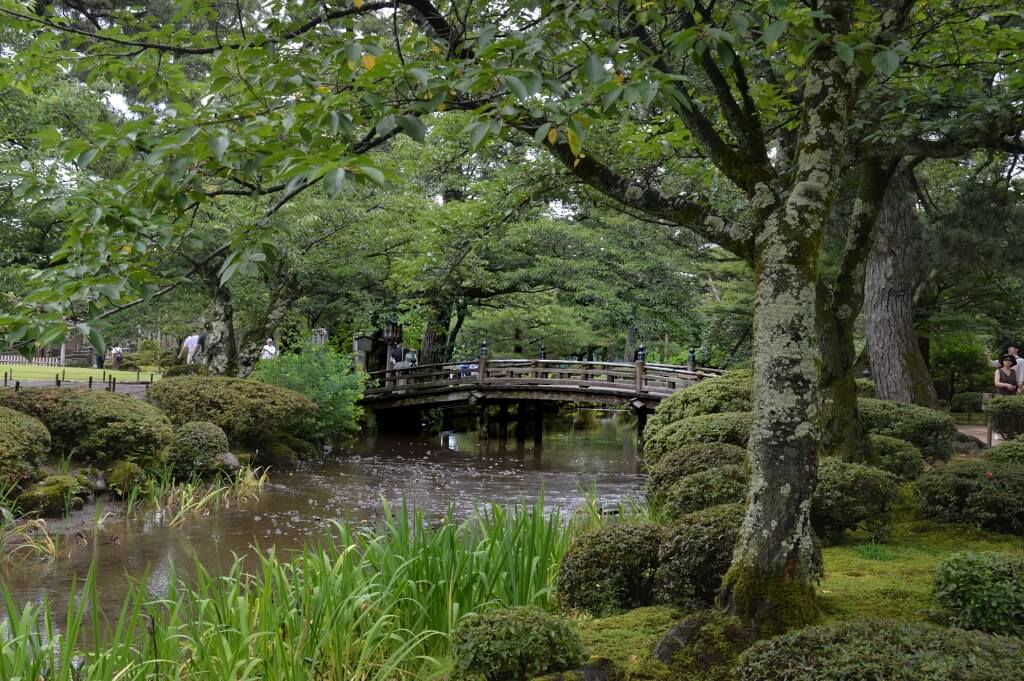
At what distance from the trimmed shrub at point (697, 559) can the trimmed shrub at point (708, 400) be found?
655cm

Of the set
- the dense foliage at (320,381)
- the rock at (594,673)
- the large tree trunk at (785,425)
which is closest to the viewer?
the rock at (594,673)

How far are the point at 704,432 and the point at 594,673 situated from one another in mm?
6128

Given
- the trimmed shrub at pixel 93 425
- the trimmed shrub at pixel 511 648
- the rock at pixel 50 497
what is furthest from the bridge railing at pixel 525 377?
the trimmed shrub at pixel 511 648

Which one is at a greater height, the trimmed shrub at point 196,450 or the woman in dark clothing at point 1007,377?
the woman in dark clothing at point 1007,377

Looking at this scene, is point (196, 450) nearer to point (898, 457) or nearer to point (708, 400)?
point (708, 400)

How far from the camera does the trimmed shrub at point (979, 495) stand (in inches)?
243

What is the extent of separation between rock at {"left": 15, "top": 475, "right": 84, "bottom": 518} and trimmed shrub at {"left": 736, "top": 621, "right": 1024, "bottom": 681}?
29.1 feet

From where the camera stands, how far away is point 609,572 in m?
4.77

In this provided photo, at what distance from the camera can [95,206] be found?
2.94 meters

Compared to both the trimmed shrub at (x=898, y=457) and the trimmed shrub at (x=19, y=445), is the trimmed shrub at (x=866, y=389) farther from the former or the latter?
the trimmed shrub at (x=19, y=445)

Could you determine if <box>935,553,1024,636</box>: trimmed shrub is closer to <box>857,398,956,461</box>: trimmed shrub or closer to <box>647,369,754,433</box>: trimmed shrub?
<box>857,398,956,461</box>: trimmed shrub

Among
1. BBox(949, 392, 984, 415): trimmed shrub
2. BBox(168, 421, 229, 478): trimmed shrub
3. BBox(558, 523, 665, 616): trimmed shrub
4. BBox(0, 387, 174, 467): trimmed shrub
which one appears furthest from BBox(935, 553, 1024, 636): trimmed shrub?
BBox(949, 392, 984, 415): trimmed shrub

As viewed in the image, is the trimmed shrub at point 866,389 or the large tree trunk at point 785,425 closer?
the large tree trunk at point 785,425

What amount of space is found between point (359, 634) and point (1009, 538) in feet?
16.0
